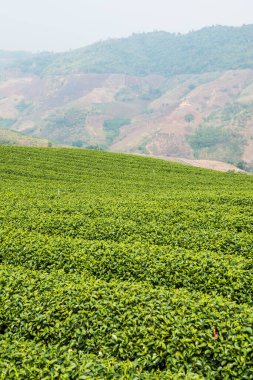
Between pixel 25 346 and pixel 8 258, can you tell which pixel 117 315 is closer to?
pixel 25 346

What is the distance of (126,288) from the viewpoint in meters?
11.2

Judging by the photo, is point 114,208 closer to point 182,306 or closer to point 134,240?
point 134,240

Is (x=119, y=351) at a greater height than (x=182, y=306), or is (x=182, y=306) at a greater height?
(x=182, y=306)

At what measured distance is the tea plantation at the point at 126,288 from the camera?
831 centimetres

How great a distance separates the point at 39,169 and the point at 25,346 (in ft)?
104

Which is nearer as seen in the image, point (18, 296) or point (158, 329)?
point (158, 329)

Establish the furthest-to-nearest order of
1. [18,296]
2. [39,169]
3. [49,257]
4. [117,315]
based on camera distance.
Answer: [39,169] → [49,257] → [18,296] → [117,315]

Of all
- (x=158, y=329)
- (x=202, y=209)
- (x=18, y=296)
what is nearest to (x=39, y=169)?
(x=202, y=209)

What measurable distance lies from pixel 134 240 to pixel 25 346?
24.9ft

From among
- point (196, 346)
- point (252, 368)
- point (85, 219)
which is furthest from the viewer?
point (85, 219)

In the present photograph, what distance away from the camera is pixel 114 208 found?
20516mm

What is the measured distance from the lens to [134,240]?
51.5 feet

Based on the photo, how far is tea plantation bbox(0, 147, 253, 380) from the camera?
8.31 metres

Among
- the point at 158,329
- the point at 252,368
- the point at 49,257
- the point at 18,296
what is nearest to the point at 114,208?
the point at 49,257
